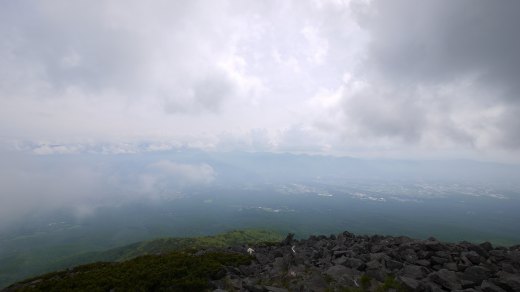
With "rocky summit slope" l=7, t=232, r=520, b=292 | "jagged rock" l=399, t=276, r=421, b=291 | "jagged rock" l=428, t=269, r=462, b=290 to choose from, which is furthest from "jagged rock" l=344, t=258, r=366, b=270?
"jagged rock" l=428, t=269, r=462, b=290

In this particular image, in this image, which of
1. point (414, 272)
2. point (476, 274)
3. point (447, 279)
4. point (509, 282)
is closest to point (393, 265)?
point (414, 272)

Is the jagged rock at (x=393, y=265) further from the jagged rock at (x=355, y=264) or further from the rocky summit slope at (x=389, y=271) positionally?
the jagged rock at (x=355, y=264)

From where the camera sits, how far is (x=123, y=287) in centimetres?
2125

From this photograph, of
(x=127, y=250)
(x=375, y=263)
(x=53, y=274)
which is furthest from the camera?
(x=127, y=250)

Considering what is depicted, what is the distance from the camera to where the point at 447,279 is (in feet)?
57.2

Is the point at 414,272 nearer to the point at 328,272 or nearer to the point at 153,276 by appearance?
the point at 328,272

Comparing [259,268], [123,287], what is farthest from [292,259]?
[123,287]

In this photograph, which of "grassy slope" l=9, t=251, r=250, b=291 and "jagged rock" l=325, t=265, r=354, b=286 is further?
"grassy slope" l=9, t=251, r=250, b=291

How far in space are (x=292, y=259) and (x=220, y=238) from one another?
15921cm

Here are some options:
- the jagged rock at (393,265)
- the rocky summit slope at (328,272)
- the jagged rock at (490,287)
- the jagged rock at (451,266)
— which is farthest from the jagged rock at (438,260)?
the jagged rock at (490,287)

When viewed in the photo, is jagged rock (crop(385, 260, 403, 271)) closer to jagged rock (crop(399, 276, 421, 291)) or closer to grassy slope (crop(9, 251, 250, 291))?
jagged rock (crop(399, 276, 421, 291))

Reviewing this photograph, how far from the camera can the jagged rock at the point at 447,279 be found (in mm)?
16781

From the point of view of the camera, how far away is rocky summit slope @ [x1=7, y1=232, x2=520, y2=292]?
1766 centimetres

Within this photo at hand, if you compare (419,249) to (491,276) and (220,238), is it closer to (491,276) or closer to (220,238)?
(491,276)
